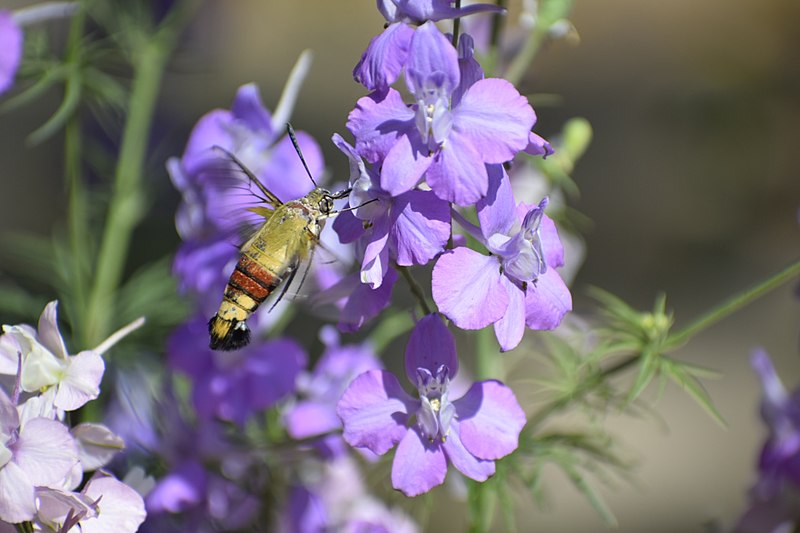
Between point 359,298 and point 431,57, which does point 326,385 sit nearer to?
point 359,298

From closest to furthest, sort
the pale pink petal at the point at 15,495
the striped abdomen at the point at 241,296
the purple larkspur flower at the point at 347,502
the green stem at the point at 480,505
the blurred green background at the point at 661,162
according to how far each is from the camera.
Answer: the pale pink petal at the point at 15,495
the striped abdomen at the point at 241,296
the green stem at the point at 480,505
the purple larkspur flower at the point at 347,502
the blurred green background at the point at 661,162

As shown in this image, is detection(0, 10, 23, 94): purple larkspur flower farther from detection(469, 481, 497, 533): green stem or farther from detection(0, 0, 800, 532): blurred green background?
detection(0, 0, 800, 532): blurred green background

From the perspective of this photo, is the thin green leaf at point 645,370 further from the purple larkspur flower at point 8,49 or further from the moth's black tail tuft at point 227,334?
the purple larkspur flower at point 8,49

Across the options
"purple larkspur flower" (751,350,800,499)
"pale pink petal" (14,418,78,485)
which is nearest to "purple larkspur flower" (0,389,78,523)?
"pale pink petal" (14,418,78,485)

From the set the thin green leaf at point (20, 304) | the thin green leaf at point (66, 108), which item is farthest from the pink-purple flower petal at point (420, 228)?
the thin green leaf at point (20, 304)

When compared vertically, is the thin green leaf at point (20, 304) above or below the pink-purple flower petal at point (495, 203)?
below

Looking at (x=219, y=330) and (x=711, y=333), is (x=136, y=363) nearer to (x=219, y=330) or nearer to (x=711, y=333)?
(x=219, y=330)
